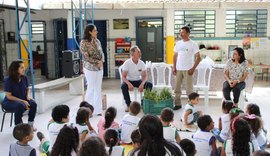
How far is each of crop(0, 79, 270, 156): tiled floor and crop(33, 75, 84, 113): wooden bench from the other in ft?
0.65

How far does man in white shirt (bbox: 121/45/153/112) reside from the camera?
18.8ft

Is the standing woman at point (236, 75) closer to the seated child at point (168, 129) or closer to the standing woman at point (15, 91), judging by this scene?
the seated child at point (168, 129)

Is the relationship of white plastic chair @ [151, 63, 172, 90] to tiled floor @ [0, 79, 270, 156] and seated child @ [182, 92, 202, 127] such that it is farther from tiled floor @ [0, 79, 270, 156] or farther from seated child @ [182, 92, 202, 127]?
seated child @ [182, 92, 202, 127]

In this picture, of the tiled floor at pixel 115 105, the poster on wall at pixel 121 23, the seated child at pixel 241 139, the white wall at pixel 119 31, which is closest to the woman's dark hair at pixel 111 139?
the seated child at pixel 241 139

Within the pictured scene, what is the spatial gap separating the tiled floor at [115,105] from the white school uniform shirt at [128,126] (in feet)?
3.38

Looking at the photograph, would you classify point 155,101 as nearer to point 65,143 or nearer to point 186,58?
point 186,58

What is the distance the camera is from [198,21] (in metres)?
10.2

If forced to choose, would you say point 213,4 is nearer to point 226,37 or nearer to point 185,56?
point 226,37

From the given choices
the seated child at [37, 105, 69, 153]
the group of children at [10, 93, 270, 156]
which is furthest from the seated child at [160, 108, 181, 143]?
the seated child at [37, 105, 69, 153]

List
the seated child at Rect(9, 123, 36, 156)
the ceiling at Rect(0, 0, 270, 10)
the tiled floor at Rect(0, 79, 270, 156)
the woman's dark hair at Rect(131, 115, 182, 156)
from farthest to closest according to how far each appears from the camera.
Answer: the ceiling at Rect(0, 0, 270, 10) < the tiled floor at Rect(0, 79, 270, 156) < the seated child at Rect(9, 123, 36, 156) < the woman's dark hair at Rect(131, 115, 182, 156)

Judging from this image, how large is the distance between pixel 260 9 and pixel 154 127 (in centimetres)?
920

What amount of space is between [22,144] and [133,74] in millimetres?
3275

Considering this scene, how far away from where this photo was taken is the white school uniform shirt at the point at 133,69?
228 inches

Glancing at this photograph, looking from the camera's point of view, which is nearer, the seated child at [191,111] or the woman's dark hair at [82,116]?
the woman's dark hair at [82,116]
